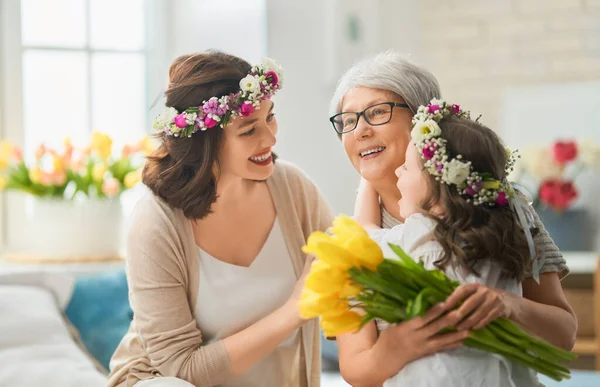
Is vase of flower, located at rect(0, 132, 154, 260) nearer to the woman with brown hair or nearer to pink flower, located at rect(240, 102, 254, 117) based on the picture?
the woman with brown hair

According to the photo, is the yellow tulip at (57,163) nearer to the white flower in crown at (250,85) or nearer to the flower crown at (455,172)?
the white flower in crown at (250,85)

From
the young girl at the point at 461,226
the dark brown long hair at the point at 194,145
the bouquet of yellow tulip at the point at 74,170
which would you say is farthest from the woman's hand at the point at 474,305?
the bouquet of yellow tulip at the point at 74,170

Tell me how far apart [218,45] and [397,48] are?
109 cm

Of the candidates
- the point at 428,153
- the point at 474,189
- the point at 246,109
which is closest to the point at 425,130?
the point at 428,153

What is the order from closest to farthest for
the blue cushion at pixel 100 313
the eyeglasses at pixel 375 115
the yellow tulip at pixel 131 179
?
the eyeglasses at pixel 375 115 → the blue cushion at pixel 100 313 → the yellow tulip at pixel 131 179

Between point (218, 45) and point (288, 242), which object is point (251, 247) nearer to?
point (288, 242)

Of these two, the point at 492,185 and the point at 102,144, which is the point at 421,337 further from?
the point at 102,144

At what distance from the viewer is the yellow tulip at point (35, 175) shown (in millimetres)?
3697

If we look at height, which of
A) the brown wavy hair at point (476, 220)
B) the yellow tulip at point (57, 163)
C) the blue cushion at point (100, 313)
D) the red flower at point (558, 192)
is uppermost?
the brown wavy hair at point (476, 220)

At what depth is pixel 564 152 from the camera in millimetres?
4277

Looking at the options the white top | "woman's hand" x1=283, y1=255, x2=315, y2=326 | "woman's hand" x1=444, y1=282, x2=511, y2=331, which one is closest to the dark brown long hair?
the white top

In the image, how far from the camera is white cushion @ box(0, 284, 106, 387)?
256cm

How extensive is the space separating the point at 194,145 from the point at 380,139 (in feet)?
1.72

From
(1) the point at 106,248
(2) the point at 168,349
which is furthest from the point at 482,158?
(1) the point at 106,248
